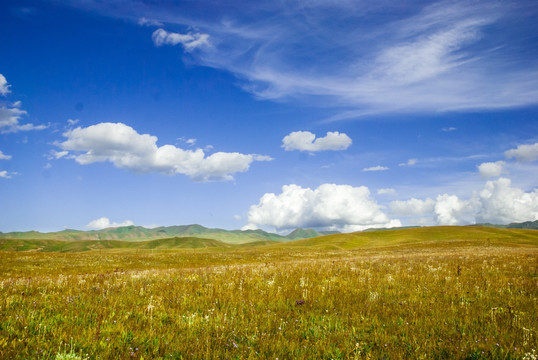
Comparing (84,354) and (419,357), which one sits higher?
(84,354)

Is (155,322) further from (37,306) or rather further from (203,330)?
(37,306)

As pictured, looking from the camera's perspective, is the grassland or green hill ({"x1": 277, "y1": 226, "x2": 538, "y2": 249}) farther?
green hill ({"x1": 277, "y1": 226, "x2": 538, "y2": 249})

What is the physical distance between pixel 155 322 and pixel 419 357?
440 cm

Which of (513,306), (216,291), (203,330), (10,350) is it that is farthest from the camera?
(216,291)

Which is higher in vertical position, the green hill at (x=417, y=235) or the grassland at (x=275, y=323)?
the grassland at (x=275, y=323)

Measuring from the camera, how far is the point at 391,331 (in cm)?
516

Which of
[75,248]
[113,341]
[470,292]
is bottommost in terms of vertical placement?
[75,248]

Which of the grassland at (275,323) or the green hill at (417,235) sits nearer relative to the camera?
the grassland at (275,323)

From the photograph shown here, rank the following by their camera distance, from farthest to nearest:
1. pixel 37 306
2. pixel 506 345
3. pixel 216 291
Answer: pixel 216 291, pixel 37 306, pixel 506 345

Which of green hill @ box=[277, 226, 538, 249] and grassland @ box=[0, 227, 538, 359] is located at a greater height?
grassland @ box=[0, 227, 538, 359]

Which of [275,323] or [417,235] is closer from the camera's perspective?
[275,323]

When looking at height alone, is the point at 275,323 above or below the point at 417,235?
above

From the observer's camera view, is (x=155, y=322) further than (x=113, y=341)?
Yes

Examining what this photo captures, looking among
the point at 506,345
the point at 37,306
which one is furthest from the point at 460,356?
the point at 37,306
